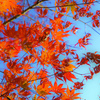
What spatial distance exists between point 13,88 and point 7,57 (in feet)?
1.57

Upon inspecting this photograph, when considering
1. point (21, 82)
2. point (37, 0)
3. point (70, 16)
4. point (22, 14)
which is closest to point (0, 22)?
point (22, 14)

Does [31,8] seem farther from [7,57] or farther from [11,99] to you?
[11,99]

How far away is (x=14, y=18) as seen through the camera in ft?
6.23

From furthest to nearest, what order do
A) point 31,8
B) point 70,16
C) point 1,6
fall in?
1. point 70,16
2. point 31,8
3. point 1,6

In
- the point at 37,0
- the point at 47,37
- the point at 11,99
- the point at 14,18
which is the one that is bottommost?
the point at 11,99

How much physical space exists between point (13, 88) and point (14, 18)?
105 cm

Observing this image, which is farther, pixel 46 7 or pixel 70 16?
pixel 70 16

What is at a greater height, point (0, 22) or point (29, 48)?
point (0, 22)

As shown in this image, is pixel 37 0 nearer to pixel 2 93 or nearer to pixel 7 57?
pixel 7 57

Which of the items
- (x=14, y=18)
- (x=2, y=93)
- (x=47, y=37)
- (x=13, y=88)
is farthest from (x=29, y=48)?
(x=2, y=93)

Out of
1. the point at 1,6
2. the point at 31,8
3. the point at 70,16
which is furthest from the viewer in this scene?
the point at 70,16

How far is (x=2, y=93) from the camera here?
1902 mm

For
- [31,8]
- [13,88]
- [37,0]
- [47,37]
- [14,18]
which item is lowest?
[13,88]

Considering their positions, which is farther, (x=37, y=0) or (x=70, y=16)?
(x=70, y=16)
